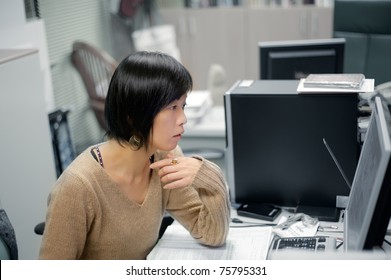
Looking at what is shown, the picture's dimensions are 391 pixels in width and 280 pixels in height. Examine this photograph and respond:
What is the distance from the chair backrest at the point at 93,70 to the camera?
365 centimetres

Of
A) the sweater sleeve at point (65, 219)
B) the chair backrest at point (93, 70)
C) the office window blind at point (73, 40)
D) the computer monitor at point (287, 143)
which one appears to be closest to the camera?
the sweater sleeve at point (65, 219)

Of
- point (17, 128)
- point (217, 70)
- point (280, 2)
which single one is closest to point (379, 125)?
point (17, 128)

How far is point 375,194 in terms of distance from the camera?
0.96 metres

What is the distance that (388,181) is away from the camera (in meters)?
0.94

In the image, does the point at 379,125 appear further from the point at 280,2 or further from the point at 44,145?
the point at 280,2

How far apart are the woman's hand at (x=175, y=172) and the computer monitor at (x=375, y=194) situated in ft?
1.59

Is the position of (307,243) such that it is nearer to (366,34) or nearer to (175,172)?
(175,172)

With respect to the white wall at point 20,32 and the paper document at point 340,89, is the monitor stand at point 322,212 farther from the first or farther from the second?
the white wall at point 20,32

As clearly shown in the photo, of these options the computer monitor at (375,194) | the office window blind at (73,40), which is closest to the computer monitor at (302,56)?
the computer monitor at (375,194)

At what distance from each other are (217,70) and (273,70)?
0.90 metres

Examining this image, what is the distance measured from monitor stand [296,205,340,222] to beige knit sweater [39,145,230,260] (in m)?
0.30

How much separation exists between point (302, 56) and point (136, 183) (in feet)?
3.06

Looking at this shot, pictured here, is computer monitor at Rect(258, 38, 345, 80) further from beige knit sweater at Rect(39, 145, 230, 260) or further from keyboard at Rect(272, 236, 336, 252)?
keyboard at Rect(272, 236, 336, 252)

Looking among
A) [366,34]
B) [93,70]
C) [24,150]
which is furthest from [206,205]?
[93,70]
